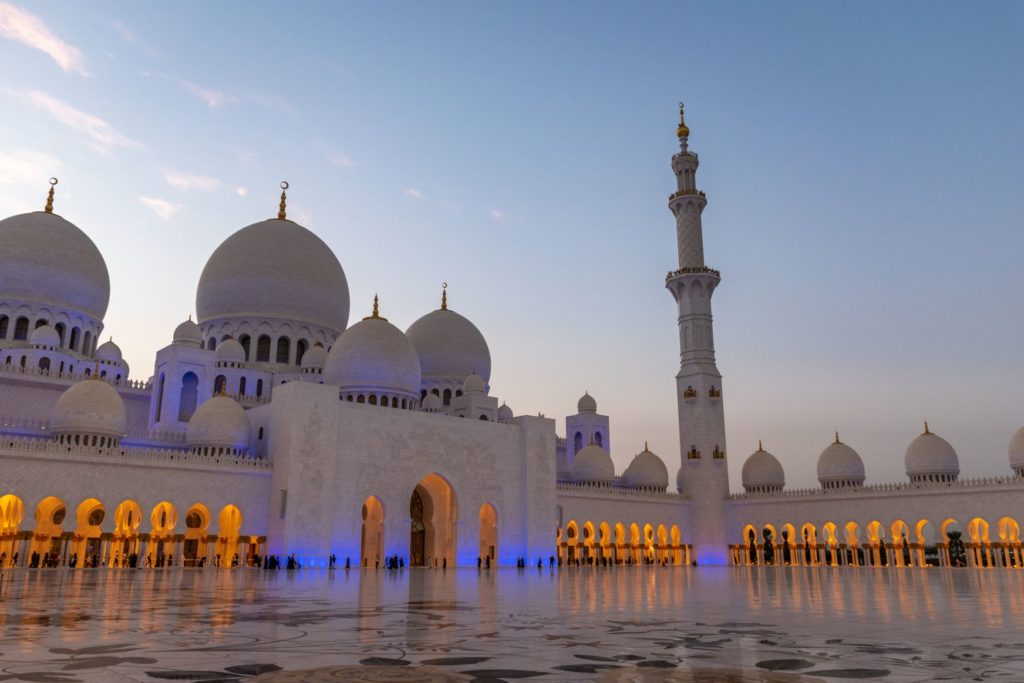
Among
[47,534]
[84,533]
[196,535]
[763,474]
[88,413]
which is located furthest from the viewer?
[763,474]

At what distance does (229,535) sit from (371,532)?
505cm

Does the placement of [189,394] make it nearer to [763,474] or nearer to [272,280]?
[272,280]

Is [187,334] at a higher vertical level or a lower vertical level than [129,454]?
higher

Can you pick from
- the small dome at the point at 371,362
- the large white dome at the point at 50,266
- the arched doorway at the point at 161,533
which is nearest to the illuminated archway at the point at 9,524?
the arched doorway at the point at 161,533

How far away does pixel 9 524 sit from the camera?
920 inches

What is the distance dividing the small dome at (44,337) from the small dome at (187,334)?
4.07 metres

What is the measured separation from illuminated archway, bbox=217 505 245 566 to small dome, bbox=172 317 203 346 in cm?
818

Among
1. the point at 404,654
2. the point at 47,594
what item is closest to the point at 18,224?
the point at 47,594

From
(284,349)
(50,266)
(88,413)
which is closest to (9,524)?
(88,413)

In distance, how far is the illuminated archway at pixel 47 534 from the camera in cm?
2247

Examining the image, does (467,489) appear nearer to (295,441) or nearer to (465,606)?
(295,441)

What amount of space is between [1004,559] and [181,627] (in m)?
34.3

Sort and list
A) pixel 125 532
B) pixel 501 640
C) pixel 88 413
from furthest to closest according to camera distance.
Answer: pixel 88 413, pixel 125 532, pixel 501 640

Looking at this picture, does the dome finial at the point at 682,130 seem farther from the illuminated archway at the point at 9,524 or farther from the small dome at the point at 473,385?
the illuminated archway at the point at 9,524
